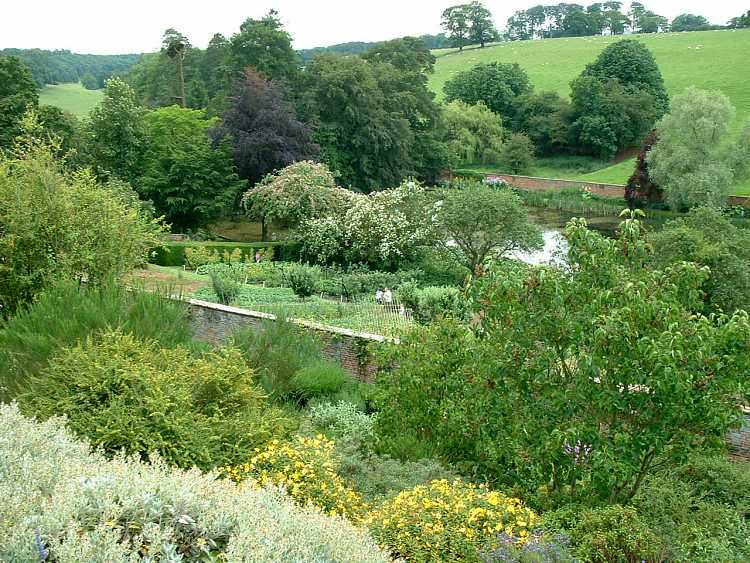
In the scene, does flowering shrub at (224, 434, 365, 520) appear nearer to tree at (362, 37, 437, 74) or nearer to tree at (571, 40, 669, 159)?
tree at (362, 37, 437, 74)

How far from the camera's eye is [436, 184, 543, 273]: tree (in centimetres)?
2427

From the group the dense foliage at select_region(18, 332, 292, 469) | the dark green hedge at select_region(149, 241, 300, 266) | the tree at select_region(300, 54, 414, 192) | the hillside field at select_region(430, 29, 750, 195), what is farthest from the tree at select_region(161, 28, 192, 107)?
the dense foliage at select_region(18, 332, 292, 469)

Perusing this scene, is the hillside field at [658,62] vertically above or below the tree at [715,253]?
above

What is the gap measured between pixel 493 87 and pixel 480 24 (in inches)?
1653

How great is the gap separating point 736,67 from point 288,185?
53099mm

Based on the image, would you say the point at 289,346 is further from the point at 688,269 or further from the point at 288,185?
the point at 288,185

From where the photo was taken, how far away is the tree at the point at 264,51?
42406 mm

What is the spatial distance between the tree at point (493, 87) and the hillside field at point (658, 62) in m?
6.29

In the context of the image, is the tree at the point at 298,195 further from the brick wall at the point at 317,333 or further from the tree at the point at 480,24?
the tree at the point at 480,24

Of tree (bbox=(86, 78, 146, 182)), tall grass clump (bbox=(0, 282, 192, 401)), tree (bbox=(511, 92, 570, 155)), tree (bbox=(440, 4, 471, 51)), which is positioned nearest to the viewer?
tall grass clump (bbox=(0, 282, 192, 401))

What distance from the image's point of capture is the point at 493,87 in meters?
65.8

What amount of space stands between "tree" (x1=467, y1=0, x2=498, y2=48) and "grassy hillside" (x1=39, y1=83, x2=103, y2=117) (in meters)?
49.6

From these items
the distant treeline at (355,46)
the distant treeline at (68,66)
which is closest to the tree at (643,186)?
the distant treeline at (68,66)

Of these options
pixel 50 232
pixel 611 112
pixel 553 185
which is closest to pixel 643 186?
→ pixel 553 185
